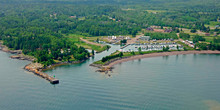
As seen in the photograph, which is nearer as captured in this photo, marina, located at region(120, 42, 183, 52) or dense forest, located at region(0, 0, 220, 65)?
dense forest, located at region(0, 0, 220, 65)

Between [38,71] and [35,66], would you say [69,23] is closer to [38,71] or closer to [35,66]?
[35,66]

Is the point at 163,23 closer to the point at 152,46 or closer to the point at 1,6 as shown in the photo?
the point at 152,46

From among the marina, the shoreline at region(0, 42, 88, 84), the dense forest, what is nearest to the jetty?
the shoreline at region(0, 42, 88, 84)

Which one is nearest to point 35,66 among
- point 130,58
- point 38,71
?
point 38,71

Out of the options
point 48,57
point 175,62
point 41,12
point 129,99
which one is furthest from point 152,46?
point 41,12

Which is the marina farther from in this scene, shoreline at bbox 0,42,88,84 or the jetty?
the jetty
